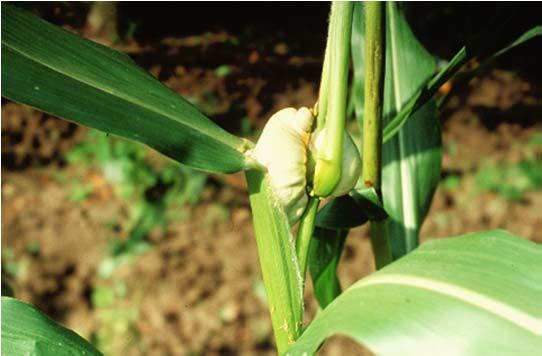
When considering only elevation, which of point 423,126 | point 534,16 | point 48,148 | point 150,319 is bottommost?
point 150,319

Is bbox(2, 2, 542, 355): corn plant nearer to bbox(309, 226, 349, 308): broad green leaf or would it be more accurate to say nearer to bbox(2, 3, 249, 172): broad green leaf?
bbox(2, 3, 249, 172): broad green leaf

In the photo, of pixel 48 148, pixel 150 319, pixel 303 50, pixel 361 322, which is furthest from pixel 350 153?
pixel 48 148

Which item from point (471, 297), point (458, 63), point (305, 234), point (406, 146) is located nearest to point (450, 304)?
point (471, 297)

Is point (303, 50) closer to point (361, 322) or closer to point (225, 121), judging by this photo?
point (225, 121)

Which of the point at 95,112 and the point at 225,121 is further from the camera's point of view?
the point at 225,121

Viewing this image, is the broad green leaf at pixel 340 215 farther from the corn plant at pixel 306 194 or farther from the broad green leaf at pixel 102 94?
the broad green leaf at pixel 102 94

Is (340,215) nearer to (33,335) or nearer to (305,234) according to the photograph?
(305,234)

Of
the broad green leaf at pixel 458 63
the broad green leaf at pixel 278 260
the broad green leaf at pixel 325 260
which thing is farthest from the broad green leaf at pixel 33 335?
the broad green leaf at pixel 458 63

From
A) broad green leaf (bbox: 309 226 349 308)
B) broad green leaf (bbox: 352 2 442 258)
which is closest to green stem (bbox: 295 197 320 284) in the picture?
broad green leaf (bbox: 309 226 349 308)
